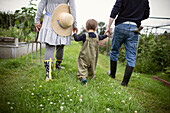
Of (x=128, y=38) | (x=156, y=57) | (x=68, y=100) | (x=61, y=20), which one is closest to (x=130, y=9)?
(x=128, y=38)

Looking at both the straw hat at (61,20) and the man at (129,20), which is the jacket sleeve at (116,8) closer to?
the man at (129,20)

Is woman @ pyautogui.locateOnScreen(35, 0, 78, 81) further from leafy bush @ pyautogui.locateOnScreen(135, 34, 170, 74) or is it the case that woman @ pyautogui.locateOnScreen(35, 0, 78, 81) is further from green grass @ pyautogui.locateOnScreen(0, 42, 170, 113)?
leafy bush @ pyautogui.locateOnScreen(135, 34, 170, 74)

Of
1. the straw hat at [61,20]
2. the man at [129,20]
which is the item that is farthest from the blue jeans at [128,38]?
the straw hat at [61,20]

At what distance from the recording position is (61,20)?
2420 millimetres

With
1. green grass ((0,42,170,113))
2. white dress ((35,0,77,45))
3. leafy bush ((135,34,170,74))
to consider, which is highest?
white dress ((35,0,77,45))

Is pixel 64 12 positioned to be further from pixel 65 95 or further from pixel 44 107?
pixel 44 107

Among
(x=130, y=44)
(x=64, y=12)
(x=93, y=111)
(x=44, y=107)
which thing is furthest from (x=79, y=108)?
(x=64, y=12)

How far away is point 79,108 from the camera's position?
5.37 ft

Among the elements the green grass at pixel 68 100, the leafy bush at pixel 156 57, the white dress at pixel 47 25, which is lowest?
the green grass at pixel 68 100

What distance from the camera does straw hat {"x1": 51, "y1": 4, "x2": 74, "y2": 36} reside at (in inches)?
94.2

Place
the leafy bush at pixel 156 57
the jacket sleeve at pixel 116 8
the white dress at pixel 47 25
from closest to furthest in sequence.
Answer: the white dress at pixel 47 25 → the jacket sleeve at pixel 116 8 → the leafy bush at pixel 156 57

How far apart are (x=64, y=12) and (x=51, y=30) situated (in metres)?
0.49

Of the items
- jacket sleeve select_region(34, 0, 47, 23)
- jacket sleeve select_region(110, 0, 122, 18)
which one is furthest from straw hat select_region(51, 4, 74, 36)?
jacket sleeve select_region(110, 0, 122, 18)

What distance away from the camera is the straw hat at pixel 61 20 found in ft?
7.85
